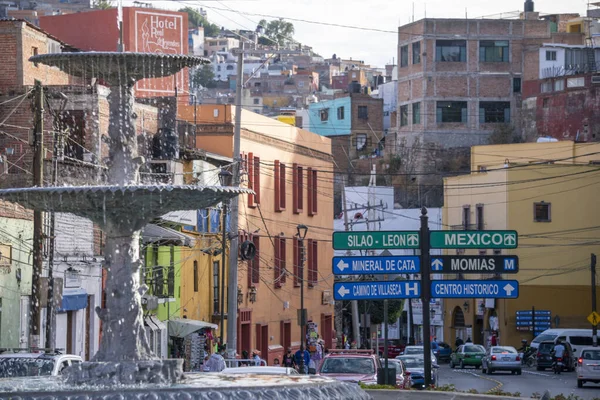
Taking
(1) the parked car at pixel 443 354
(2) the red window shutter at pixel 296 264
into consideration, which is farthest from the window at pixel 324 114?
(2) the red window shutter at pixel 296 264

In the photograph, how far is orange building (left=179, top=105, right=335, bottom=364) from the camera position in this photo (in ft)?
159

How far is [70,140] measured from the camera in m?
37.5

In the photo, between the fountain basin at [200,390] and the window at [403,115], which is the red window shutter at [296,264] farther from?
the window at [403,115]

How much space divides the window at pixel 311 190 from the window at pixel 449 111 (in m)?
35.3

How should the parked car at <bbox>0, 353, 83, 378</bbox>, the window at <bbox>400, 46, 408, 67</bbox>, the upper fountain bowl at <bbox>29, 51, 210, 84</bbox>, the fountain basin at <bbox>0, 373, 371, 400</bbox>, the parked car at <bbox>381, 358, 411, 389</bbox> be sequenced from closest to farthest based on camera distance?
1. the fountain basin at <bbox>0, 373, 371, 400</bbox>
2. the upper fountain bowl at <bbox>29, 51, 210, 84</bbox>
3. the parked car at <bbox>0, 353, 83, 378</bbox>
4. the parked car at <bbox>381, 358, 411, 389</bbox>
5. the window at <bbox>400, 46, 408, 67</bbox>

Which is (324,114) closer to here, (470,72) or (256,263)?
(470,72)

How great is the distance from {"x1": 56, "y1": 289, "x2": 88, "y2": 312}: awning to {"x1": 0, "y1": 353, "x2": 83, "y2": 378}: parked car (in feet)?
40.5

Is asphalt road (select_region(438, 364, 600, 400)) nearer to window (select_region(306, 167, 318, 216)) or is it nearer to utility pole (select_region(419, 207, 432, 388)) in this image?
window (select_region(306, 167, 318, 216))

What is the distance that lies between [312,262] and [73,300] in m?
23.7

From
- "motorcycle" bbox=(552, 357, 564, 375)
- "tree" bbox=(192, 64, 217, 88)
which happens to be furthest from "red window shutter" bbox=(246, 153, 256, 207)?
"tree" bbox=(192, 64, 217, 88)

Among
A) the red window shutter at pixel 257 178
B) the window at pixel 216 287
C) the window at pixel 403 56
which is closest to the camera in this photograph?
the window at pixel 216 287

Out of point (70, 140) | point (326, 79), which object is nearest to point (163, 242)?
point (70, 140)

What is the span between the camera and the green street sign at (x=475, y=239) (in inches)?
872

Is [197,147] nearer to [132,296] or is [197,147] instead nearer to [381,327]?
[132,296]
